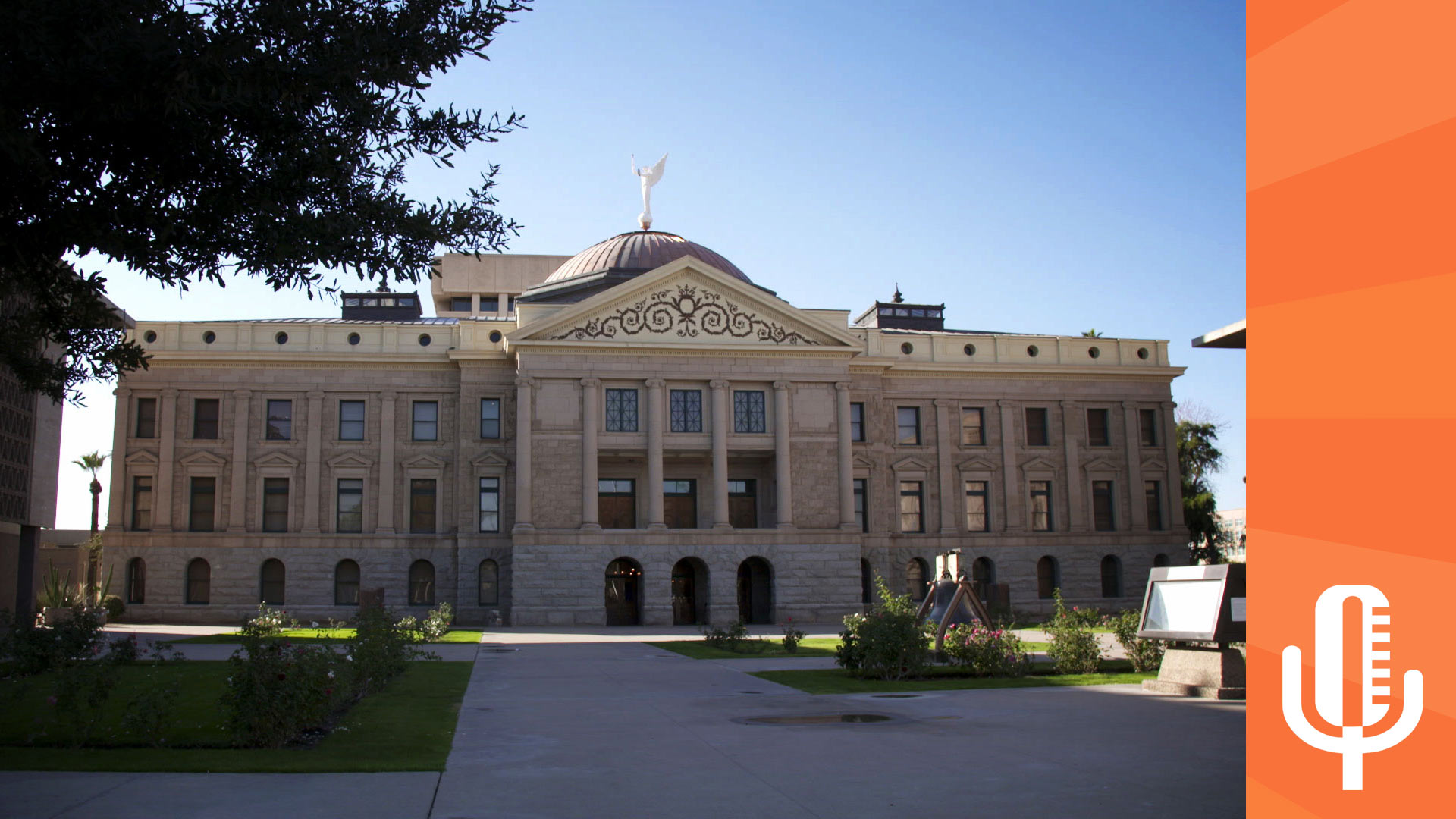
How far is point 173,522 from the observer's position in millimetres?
50625

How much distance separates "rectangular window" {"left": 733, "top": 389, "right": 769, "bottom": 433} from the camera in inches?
1982

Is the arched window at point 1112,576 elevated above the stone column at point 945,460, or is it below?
below

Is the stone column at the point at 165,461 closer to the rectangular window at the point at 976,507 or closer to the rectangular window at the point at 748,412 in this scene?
the rectangular window at the point at 748,412

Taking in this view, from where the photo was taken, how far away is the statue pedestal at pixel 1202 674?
16719mm

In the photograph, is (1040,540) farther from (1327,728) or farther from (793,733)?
(1327,728)

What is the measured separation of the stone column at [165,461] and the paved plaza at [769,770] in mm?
38623

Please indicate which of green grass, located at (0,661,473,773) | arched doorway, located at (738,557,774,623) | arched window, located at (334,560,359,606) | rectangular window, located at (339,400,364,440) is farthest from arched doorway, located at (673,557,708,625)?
green grass, located at (0,661,473,773)

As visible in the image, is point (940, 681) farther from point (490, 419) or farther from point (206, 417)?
point (206, 417)

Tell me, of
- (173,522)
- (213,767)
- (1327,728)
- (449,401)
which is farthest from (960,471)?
(1327,728)

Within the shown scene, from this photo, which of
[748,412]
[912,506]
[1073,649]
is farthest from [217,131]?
[912,506]

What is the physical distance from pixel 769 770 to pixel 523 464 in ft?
125

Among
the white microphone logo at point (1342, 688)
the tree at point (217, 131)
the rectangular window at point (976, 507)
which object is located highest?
the tree at point (217, 131)

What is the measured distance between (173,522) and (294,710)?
4274 centimetres

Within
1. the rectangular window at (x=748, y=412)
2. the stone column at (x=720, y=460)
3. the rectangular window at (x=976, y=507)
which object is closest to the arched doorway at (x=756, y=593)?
the stone column at (x=720, y=460)
